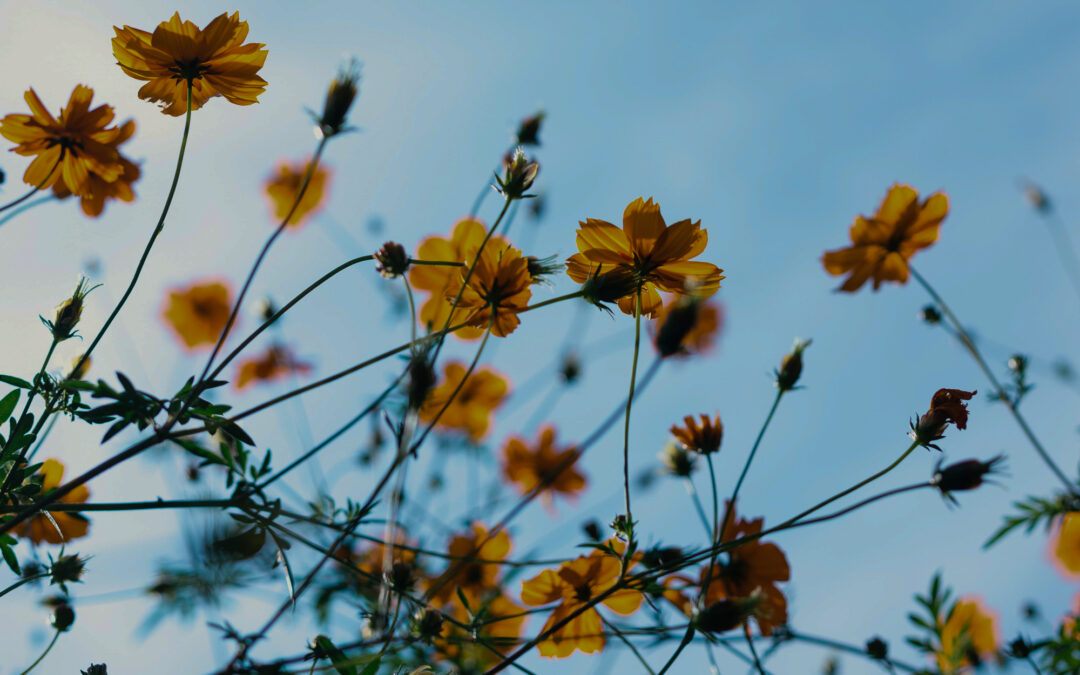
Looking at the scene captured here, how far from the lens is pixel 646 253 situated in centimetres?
100

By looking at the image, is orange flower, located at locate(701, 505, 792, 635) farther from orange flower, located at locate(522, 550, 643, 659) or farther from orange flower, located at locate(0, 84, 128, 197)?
orange flower, located at locate(0, 84, 128, 197)

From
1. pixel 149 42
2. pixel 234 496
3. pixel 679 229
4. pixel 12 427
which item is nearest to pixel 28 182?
pixel 149 42

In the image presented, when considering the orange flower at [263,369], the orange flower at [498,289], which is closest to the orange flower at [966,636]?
the orange flower at [498,289]

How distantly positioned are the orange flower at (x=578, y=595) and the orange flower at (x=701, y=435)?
231 millimetres

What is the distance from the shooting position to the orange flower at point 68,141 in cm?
97

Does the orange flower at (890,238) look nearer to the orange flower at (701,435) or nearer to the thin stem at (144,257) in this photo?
the orange flower at (701,435)

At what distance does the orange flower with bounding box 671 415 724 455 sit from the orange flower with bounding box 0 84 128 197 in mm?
923

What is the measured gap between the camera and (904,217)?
147 cm

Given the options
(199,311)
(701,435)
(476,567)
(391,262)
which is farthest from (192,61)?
(199,311)

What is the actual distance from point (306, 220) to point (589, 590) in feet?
5.09

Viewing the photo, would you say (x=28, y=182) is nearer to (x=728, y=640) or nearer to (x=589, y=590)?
(x=589, y=590)

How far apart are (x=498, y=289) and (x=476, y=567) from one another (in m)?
0.84

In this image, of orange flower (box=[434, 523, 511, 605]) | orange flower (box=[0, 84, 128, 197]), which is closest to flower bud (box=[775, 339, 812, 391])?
orange flower (box=[434, 523, 511, 605])

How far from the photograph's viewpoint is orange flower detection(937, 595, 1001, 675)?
1.12 metres
